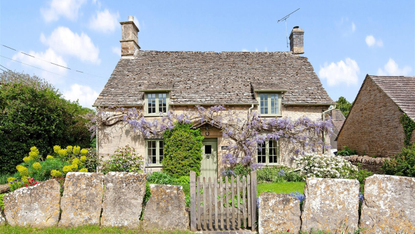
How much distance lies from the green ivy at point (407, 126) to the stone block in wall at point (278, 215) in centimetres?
1139

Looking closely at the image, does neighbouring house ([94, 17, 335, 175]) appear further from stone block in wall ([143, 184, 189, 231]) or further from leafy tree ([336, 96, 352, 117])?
leafy tree ([336, 96, 352, 117])

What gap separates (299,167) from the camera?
13.2 metres

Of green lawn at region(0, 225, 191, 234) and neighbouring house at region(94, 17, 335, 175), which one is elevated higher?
neighbouring house at region(94, 17, 335, 175)

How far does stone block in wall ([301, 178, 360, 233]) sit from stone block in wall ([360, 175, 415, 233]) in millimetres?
321

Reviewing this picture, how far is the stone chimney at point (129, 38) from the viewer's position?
16.3 m

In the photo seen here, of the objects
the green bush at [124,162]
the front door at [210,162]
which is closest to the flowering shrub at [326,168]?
the front door at [210,162]

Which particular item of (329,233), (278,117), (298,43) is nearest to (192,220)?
(329,233)

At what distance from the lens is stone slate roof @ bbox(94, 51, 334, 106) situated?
1403cm

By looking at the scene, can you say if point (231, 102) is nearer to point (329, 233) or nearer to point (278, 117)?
point (278, 117)

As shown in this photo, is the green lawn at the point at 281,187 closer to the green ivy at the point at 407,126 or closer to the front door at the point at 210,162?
the front door at the point at 210,162

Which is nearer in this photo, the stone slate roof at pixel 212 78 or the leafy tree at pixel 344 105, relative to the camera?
the stone slate roof at pixel 212 78

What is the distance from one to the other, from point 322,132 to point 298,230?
951 cm

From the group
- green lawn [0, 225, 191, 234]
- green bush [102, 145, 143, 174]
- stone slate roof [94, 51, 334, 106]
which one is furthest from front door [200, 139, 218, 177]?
green lawn [0, 225, 191, 234]

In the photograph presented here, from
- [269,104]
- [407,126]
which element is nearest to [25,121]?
[269,104]
